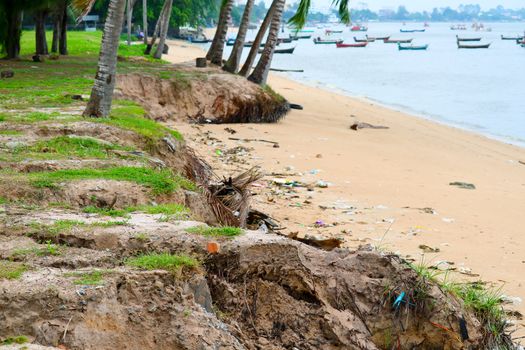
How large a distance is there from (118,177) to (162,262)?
2.82 meters

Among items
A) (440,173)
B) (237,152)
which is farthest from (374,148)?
(237,152)

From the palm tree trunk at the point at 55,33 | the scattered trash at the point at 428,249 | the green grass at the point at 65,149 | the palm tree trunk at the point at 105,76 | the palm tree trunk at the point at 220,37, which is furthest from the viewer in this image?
the palm tree trunk at the point at 55,33

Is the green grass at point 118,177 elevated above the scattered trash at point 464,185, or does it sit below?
above

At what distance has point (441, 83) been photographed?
46.6 m

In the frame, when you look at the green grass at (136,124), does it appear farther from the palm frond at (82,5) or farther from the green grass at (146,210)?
the green grass at (146,210)

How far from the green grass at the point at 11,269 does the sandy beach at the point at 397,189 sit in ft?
15.2

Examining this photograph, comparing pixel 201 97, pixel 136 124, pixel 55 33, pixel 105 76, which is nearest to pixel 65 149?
pixel 136 124

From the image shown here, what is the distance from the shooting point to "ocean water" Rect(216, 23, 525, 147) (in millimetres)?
31750

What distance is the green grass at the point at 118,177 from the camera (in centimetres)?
776

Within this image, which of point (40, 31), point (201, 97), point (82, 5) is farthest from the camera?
point (40, 31)

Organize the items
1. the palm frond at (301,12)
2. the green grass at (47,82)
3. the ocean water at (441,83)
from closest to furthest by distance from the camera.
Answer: the green grass at (47,82) → the palm frond at (301,12) → the ocean water at (441,83)

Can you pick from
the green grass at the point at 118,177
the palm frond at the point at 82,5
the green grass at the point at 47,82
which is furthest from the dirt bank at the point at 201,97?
the green grass at the point at 118,177

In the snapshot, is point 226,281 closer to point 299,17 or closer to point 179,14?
point 299,17

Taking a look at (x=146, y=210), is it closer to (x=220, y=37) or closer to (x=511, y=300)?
(x=511, y=300)
